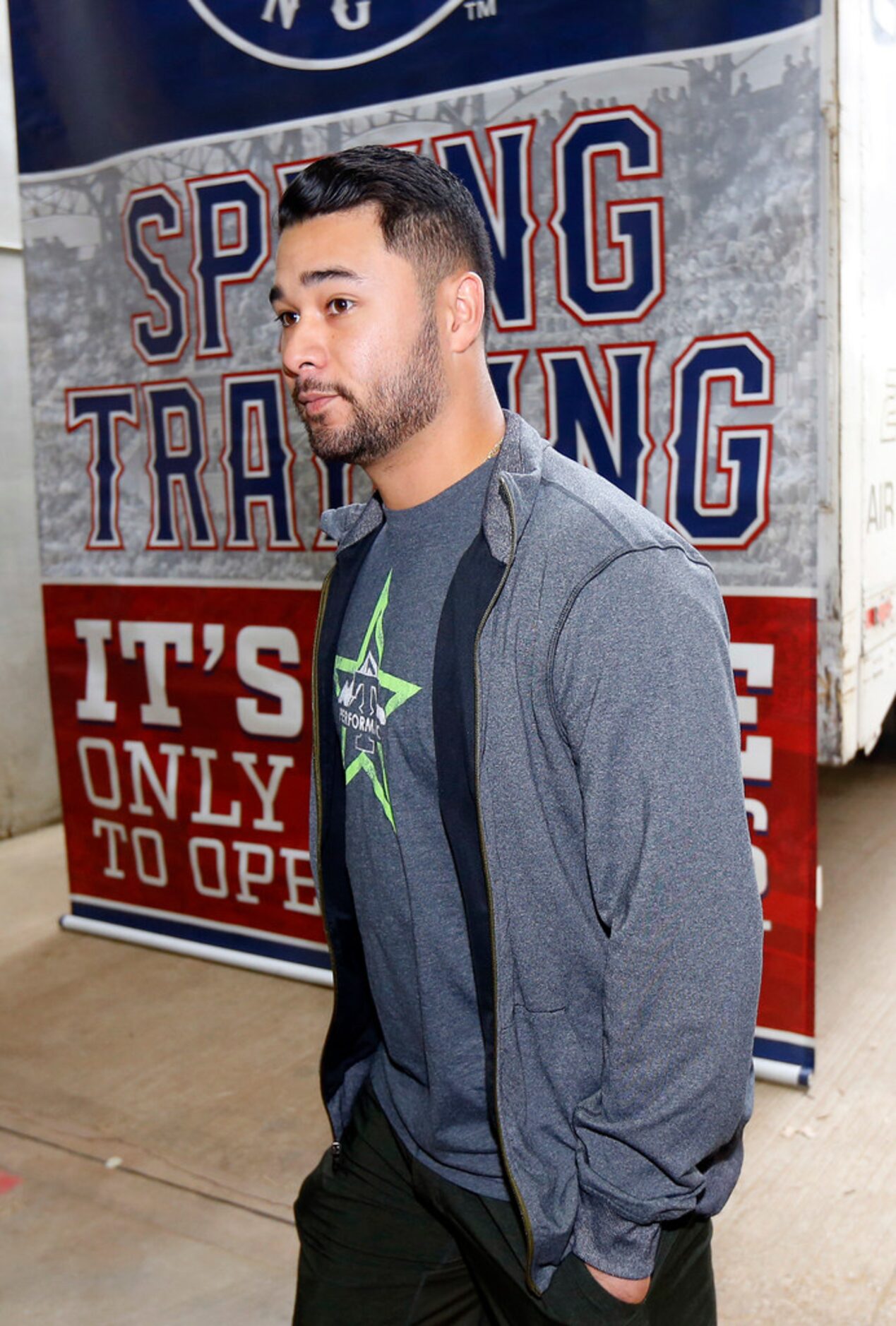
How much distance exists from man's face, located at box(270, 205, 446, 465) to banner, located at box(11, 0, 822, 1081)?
1.96 meters

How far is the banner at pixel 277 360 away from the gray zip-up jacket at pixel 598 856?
1.99 meters

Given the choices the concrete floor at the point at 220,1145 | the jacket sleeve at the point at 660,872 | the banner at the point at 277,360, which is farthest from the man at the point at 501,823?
the banner at the point at 277,360

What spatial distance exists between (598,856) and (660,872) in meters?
0.08

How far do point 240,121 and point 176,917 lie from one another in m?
2.75

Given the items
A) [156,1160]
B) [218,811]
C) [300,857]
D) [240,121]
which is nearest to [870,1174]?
[156,1160]

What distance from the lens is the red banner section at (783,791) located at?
11.2 feet

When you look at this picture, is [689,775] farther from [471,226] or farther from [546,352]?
[546,352]

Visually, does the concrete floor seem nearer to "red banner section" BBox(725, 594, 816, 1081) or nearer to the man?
"red banner section" BBox(725, 594, 816, 1081)

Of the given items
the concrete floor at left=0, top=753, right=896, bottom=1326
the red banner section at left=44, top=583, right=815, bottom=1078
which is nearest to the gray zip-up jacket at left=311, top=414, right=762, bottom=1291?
the concrete floor at left=0, top=753, right=896, bottom=1326

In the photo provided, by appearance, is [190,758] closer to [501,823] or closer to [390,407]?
→ [390,407]

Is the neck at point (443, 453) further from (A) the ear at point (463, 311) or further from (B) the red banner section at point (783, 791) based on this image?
(B) the red banner section at point (783, 791)

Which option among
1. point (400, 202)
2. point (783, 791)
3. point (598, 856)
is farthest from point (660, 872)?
point (783, 791)

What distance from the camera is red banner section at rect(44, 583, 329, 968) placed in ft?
14.4

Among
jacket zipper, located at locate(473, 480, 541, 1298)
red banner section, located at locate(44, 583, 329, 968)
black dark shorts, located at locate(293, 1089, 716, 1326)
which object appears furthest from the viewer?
red banner section, located at locate(44, 583, 329, 968)
